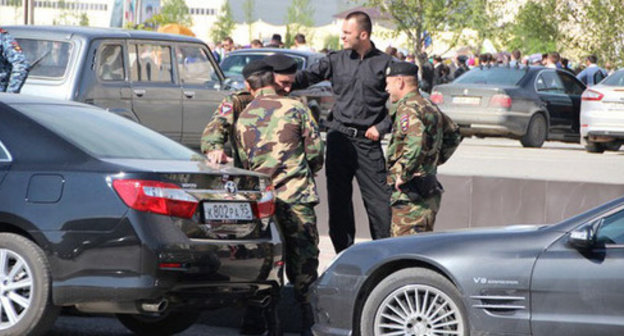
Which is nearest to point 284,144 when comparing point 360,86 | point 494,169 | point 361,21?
point 360,86

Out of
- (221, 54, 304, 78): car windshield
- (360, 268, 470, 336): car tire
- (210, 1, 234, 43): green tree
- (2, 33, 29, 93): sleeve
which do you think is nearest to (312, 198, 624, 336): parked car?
(360, 268, 470, 336): car tire

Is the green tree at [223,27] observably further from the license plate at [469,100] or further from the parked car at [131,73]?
the parked car at [131,73]

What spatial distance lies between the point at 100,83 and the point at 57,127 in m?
6.13

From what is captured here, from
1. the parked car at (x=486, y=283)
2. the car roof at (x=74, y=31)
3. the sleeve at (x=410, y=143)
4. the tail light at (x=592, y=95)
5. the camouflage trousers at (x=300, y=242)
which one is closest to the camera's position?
the parked car at (x=486, y=283)

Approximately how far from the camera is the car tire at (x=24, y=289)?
669 cm

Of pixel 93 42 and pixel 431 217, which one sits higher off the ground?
pixel 93 42

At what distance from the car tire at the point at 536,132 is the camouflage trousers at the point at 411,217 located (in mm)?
13655

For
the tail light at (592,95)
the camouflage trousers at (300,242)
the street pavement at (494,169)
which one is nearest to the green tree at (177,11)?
the street pavement at (494,169)

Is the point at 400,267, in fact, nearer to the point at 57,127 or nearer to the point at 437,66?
the point at 57,127

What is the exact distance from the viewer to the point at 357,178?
29.2 ft

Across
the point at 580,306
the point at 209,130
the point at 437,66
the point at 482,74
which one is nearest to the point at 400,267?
the point at 580,306

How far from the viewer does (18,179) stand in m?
6.89

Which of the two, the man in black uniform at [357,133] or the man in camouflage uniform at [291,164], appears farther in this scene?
the man in black uniform at [357,133]

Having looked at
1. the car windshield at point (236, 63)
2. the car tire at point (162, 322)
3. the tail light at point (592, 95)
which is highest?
the car windshield at point (236, 63)
